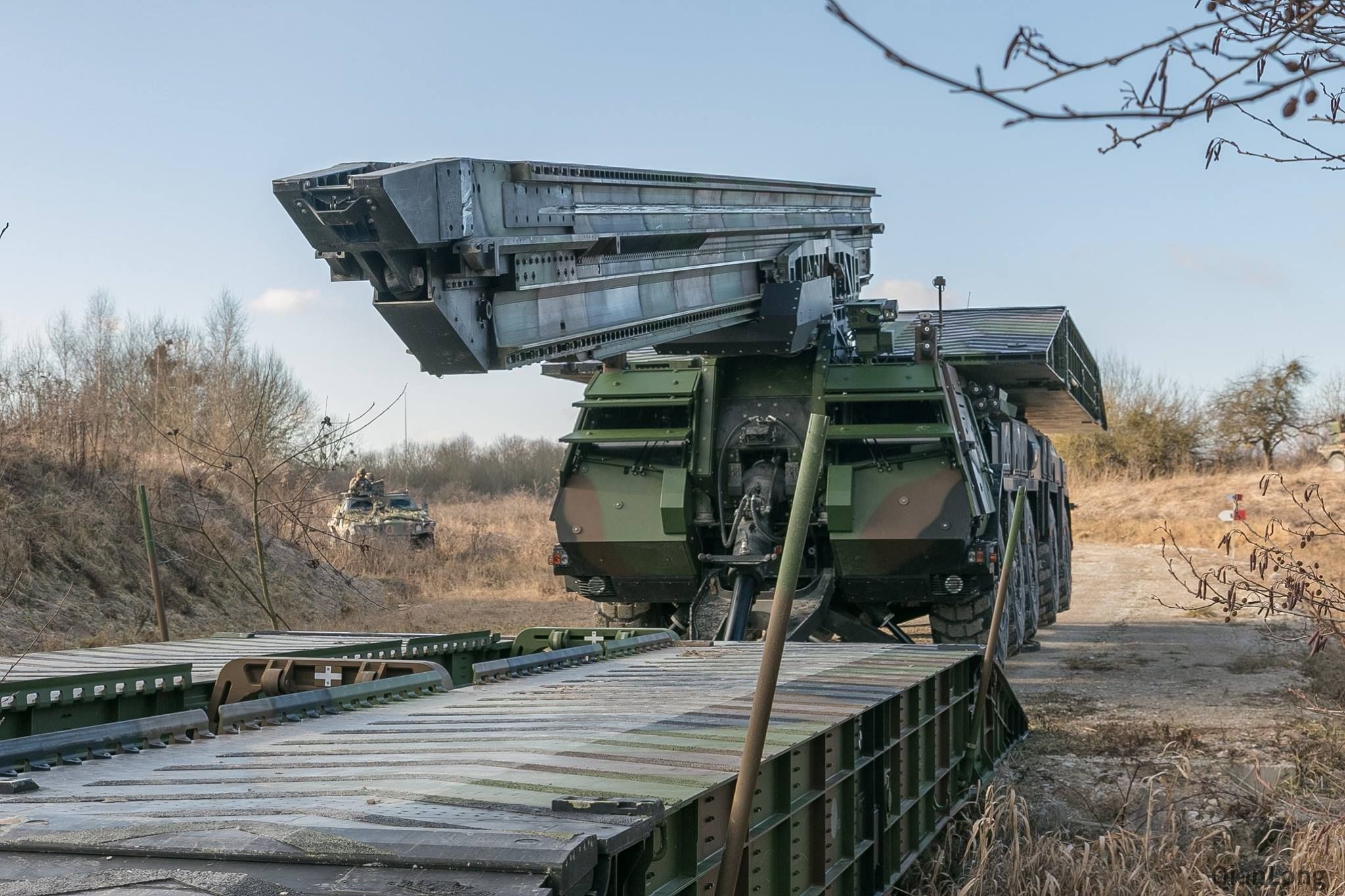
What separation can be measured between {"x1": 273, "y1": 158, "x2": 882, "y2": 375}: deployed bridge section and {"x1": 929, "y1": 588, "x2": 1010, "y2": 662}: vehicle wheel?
9.04 ft

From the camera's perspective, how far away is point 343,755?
4.25m

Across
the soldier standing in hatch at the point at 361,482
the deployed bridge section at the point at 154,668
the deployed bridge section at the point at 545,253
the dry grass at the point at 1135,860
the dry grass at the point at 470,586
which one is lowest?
the dry grass at the point at 1135,860

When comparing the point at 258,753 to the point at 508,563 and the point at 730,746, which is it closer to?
the point at 730,746

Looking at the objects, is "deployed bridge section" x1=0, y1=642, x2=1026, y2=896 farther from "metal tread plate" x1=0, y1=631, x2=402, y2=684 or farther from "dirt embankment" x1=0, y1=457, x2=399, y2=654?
"dirt embankment" x1=0, y1=457, x2=399, y2=654

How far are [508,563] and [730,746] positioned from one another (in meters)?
19.9

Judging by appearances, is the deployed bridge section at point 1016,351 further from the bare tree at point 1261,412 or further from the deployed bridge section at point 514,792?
the bare tree at point 1261,412

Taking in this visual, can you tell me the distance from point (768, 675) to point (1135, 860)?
3.22 m

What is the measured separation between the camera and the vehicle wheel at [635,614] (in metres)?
12.3

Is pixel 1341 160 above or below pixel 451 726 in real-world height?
above

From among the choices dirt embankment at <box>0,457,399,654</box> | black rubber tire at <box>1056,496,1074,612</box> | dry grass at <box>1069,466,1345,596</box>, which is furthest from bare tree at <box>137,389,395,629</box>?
dry grass at <box>1069,466,1345,596</box>

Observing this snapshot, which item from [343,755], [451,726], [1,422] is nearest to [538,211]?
[451,726]

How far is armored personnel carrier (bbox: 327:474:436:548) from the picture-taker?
2473cm

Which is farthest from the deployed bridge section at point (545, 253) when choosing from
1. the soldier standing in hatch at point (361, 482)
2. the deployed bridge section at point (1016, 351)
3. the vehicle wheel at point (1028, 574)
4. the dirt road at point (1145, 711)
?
the soldier standing in hatch at point (361, 482)

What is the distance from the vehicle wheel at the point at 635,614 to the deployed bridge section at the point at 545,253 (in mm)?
2939
